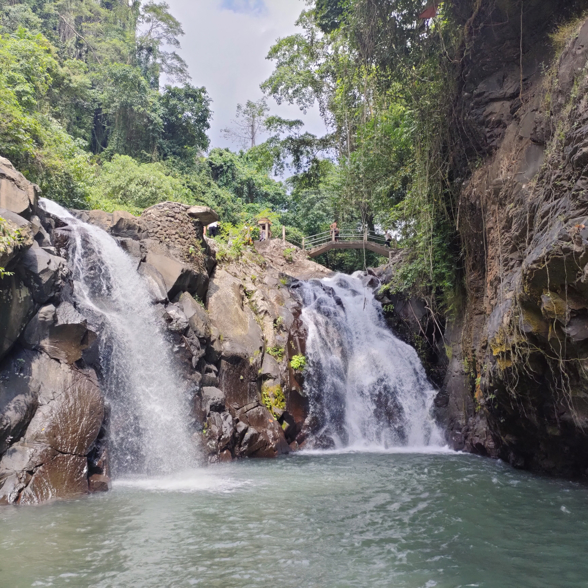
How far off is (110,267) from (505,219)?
8088 millimetres

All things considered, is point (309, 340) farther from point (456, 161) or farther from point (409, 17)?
point (409, 17)

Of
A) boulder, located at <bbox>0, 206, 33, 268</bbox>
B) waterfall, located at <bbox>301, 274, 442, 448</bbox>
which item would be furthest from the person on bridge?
boulder, located at <bbox>0, 206, 33, 268</bbox>

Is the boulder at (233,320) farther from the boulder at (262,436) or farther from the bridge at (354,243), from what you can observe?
the bridge at (354,243)

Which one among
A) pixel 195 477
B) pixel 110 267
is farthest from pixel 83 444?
pixel 110 267

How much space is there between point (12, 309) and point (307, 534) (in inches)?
205

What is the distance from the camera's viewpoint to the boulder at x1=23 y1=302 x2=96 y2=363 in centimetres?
737

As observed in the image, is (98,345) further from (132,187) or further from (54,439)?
(132,187)

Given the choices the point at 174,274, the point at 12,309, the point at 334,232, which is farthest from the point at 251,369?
the point at 334,232

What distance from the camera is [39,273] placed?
7.45 metres

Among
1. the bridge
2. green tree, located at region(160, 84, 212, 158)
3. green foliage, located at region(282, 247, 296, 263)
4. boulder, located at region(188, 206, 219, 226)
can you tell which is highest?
green tree, located at region(160, 84, 212, 158)

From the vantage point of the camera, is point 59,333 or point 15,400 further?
point 59,333

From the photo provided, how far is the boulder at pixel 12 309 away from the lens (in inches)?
269

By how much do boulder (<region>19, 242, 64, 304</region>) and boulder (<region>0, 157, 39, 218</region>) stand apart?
2.27 feet

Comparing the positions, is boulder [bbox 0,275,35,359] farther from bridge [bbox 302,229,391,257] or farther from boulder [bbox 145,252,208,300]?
bridge [bbox 302,229,391,257]
